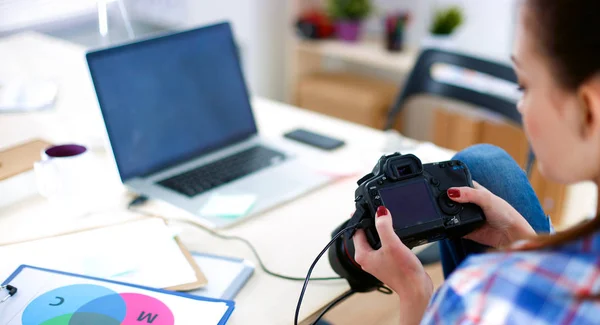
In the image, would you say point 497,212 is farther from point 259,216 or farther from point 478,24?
point 478,24

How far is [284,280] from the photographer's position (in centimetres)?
103

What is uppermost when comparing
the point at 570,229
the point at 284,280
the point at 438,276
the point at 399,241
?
the point at 570,229

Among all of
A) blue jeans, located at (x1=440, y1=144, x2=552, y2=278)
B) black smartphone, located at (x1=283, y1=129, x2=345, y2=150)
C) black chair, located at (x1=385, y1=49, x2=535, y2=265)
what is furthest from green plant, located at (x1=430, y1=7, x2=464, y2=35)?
blue jeans, located at (x1=440, y1=144, x2=552, y2=278)

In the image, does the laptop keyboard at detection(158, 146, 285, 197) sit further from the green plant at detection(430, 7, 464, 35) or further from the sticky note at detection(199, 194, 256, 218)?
the green plant at detection(430, 7, 464, 35)

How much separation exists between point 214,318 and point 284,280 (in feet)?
0.54

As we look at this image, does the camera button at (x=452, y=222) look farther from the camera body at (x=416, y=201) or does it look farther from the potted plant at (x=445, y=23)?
the potted plant at (x=445, y=23)

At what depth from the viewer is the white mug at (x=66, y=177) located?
119 centimetres

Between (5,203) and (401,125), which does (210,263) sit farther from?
(401,125)

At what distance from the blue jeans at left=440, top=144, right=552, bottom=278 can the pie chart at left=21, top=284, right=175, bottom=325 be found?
1.66 feet

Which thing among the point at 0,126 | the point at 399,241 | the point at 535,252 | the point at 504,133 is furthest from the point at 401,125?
the point at 535,252

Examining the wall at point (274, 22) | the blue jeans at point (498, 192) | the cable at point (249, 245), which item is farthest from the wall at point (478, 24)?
the cable at point (249, 245)

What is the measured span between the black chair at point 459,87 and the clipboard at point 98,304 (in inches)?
38.5

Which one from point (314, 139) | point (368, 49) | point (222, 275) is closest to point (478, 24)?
point (368, 49)

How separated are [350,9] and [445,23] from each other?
46 centimetres
